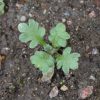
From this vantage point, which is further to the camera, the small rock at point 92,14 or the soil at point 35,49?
the small rock at point 92,14

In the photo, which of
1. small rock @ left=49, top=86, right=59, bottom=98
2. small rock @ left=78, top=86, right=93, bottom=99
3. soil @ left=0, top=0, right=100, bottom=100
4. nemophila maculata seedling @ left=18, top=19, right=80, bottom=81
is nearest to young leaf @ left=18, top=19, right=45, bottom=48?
nemophila maculata seedling @ left=18, top=19, right=80, bottom=81

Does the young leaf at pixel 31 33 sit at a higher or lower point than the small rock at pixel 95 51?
higher

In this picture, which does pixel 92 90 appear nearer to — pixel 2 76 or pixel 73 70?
pixel 73 70

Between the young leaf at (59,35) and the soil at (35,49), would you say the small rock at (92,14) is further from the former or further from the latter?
the young leaf at (59,35)

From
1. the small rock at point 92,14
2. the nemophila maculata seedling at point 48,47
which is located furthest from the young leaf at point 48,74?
the small rock at point 92,14

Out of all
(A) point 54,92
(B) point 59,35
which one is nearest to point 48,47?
(B) point 59,35

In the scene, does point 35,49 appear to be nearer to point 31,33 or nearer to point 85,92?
point 31,33

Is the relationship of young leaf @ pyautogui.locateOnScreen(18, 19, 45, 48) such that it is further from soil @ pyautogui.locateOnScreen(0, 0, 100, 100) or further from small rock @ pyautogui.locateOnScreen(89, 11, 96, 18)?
small rock @ pyautogui.locateOnScreen(89, 11, 96, 18)
